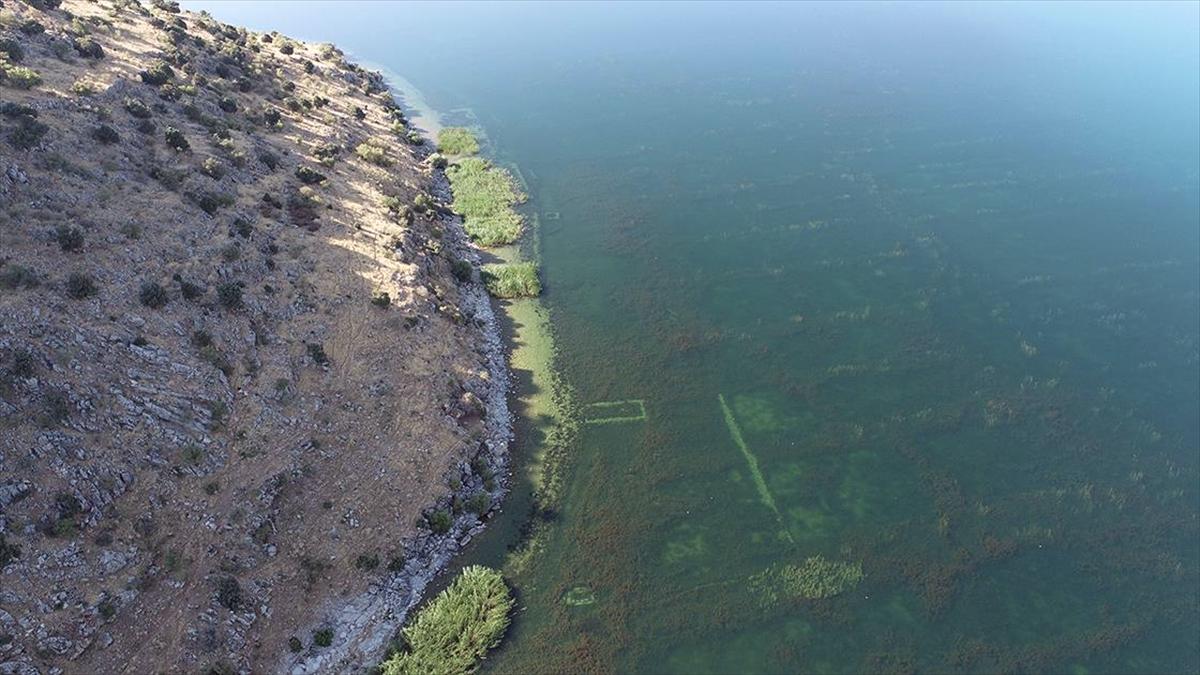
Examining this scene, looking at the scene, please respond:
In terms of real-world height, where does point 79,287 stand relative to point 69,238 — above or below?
below

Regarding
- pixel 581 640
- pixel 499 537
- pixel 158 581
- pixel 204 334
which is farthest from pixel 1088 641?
pixel 204 334

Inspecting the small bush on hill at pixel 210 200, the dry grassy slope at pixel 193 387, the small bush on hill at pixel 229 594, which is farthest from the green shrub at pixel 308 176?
the small bush on hill at pixel 229 594

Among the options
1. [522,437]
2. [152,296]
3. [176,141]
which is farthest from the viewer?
[176,141]

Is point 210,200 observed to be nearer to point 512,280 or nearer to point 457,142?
point 512,280

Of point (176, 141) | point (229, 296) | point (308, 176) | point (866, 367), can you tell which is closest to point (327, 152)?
point (308, 176)

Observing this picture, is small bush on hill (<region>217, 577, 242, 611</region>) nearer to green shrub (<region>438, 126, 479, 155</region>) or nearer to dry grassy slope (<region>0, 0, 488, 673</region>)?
dry grassy slope (<region>0, 0, 488, 673</region>)

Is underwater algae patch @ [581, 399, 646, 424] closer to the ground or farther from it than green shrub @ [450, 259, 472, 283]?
closer to the ground

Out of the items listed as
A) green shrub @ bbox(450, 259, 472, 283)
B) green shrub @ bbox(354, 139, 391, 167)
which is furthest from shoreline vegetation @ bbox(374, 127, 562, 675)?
green shrub @ bbox(354, 139, 391, 167)
